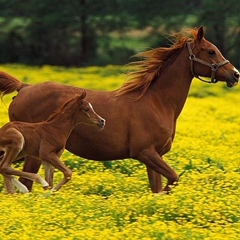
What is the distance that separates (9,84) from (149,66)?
5.89 ft

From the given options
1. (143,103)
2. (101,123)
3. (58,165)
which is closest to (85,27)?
(143,103)

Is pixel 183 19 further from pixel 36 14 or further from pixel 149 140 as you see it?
pixel 149 140

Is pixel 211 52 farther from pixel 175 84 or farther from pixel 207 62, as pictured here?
pixel 175 84

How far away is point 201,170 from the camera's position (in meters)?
15.2

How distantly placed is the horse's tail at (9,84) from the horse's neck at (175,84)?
1712mm

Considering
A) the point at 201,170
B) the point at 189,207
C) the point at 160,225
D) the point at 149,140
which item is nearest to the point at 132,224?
the point at 160,225

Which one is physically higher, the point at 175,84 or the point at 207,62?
the point at 207,62

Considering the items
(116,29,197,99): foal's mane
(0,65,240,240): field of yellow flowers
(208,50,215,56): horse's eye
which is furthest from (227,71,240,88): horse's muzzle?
(0,65,240,240): field of yellow flowers

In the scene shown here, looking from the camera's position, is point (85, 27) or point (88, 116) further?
point (85, 27)

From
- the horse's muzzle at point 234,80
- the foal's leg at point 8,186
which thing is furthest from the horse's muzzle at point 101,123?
the horse's muzzle at point 234,80

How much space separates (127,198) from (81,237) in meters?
2.39

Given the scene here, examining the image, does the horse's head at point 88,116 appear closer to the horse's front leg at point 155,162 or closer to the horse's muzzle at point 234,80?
the horse's front leg at point 155,162

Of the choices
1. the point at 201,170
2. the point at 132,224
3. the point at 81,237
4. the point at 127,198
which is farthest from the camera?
the point at 201,170

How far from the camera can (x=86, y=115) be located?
12.5 m
